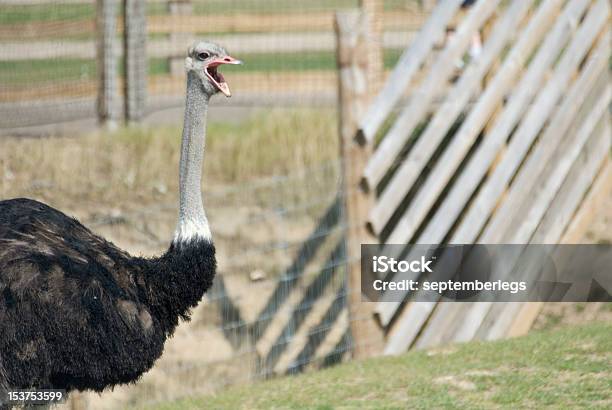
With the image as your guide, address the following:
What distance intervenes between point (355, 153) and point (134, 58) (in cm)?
392

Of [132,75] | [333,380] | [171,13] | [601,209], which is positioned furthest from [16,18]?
[333,380]

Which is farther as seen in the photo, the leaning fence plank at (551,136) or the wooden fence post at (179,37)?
the wooden fence post at (179,37)

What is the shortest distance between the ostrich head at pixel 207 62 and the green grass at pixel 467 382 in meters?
1.59

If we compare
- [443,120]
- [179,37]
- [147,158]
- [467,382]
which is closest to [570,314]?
[443,120]

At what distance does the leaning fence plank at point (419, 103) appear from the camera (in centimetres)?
759

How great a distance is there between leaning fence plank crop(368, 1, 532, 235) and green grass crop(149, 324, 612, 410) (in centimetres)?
108

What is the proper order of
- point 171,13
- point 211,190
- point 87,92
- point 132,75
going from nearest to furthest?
point 211,190, point 132,75, point 87,92, point 171,13

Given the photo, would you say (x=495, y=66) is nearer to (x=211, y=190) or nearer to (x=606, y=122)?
(x=606, y=122)

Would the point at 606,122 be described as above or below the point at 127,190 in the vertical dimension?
above

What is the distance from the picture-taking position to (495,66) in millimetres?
8703

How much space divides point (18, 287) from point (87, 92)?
704cm

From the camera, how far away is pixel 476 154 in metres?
8.25

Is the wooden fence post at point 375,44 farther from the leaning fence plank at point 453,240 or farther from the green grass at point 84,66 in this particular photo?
the green grass at point 84,66

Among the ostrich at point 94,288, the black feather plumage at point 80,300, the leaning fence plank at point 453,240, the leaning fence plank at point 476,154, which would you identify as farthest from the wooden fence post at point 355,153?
the black feather plumage at point 80,300
